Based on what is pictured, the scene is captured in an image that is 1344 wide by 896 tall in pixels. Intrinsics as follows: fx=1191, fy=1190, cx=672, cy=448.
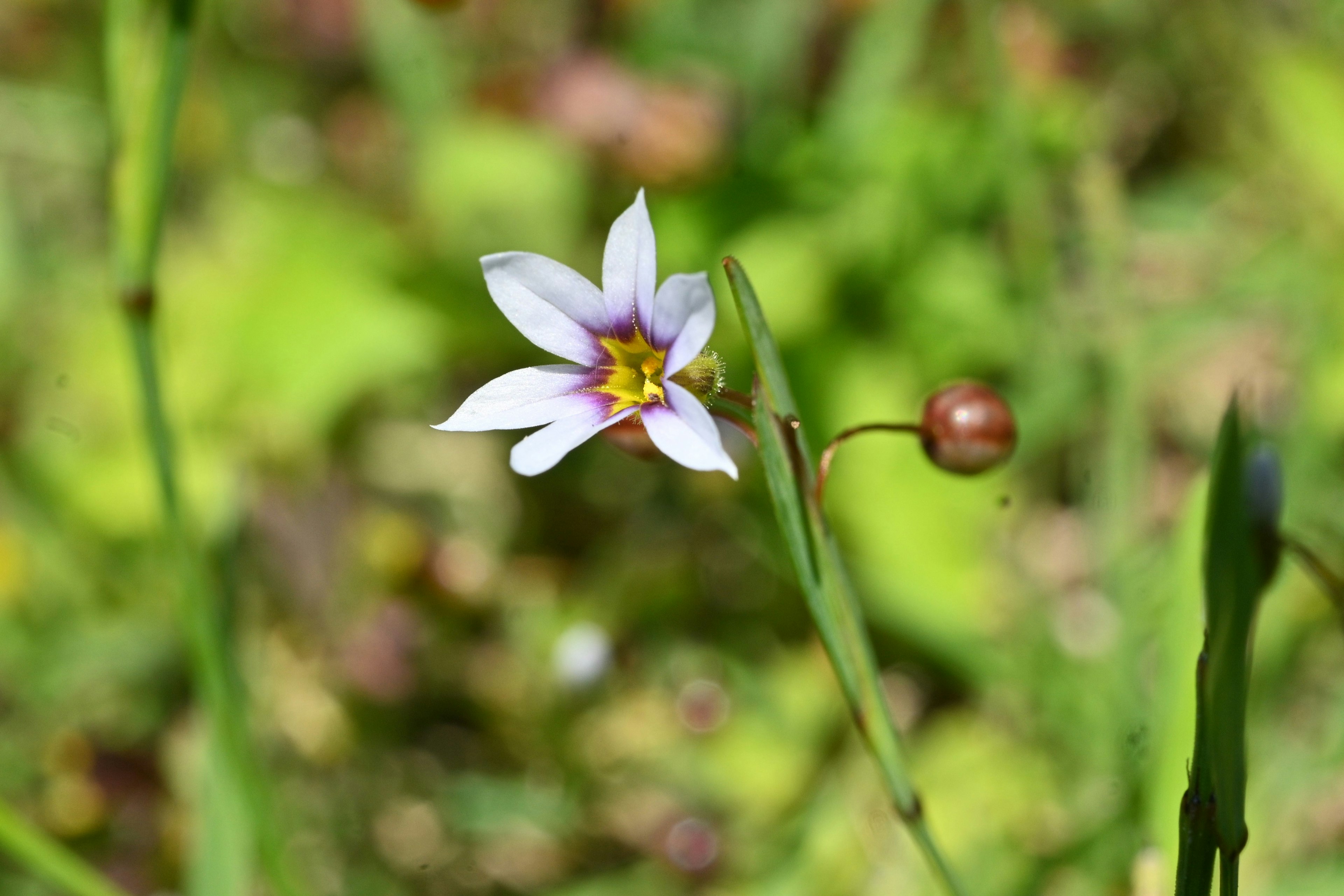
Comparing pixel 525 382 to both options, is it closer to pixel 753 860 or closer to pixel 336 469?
pixel 753 860

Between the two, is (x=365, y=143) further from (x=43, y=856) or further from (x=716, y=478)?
(x=43, y=856)

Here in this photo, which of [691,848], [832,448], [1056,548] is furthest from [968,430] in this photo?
[1056,548]

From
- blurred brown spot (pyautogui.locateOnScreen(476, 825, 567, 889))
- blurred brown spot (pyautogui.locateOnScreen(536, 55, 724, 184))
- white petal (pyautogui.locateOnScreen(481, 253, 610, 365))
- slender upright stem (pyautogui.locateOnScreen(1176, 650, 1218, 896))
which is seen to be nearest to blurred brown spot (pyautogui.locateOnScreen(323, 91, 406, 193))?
blurred brown spot (pyautogui.locateOnScreen(536, 55, 724, 184))

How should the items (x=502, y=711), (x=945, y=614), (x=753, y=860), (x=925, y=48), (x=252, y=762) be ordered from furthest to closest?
(x=925, y=48) → (x=502, y=711) → (x=945, y=614) → (x=753, y=860) → (x=252, y=762)

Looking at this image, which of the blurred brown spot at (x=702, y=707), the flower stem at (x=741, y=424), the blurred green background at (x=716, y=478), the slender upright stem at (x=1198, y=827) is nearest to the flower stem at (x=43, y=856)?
the blurred green background at (x=716, y=478)

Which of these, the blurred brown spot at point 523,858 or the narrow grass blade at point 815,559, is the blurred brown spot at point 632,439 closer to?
the narrow grass blade at point 815,559

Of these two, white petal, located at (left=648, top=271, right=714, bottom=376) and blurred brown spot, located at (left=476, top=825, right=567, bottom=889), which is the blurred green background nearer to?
blurred brown spot, located at (left=476, top=825, right=567, bottom=889)

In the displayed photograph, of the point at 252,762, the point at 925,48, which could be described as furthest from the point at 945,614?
the point at 925,48
